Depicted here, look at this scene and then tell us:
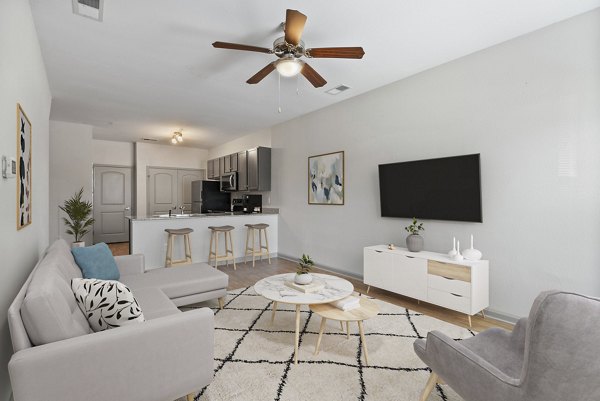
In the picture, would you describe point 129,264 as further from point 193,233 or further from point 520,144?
point 520,144

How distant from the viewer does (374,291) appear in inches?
153

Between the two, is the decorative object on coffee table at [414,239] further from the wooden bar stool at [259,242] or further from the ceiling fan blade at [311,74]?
→ the wooden bar stool at [259,242]

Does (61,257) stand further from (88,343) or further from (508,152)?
(508,152)

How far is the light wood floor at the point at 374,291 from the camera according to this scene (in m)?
2.94

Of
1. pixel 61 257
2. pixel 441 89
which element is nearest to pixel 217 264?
pixel 61 257

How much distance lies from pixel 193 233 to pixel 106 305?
365 cm

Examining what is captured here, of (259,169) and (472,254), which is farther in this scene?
(259,169)

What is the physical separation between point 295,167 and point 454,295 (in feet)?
11.9

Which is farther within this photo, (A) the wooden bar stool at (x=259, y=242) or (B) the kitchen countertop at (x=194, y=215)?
(A) the wooden bar stool at (x=259, y=242)

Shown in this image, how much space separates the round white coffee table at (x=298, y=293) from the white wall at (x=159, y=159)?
645 centimetres

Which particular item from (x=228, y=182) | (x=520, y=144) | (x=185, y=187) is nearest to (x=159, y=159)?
(x=185, y=187)

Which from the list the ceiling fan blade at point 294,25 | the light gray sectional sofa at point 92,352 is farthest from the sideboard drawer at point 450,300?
the ceiling fan blade at point 294,25

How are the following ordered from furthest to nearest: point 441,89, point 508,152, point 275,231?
1. point 275,231
2. point 441,89
3. point 508,152

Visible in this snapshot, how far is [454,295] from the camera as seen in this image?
115 inches
